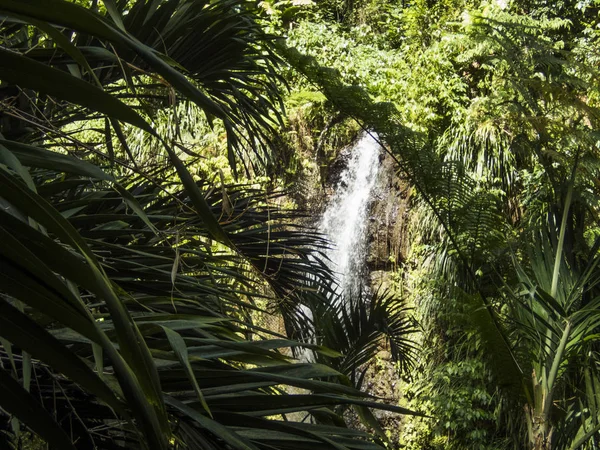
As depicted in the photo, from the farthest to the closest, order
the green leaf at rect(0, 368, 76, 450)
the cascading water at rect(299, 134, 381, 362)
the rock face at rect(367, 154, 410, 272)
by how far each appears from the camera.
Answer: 1. the cascading water at rect(299, 134, 381, 362)
2. the rock face at rect(367, 154, 410, 272)
3. the green leaf at rect(0, 368, 76, 450)

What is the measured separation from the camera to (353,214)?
9844 mm

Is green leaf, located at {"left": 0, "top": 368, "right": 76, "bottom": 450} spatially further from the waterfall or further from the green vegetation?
the waterfall

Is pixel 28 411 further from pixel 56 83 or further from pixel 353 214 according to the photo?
pixel 353 214

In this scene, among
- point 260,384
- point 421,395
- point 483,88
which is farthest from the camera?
point 483,88

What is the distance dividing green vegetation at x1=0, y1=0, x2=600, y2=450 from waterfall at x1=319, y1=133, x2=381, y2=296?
346 millimetres

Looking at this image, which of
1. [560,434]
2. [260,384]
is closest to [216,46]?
[260,384]

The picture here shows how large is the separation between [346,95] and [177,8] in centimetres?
228

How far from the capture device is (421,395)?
26.5ft

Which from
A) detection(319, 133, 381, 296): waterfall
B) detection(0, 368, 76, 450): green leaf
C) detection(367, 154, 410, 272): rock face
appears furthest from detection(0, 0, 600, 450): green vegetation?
detection(319, 133, 381, 296): waterfall

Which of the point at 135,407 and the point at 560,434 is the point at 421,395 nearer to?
the point at 560,434

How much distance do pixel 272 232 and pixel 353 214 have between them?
646 centimetres

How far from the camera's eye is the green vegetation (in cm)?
74

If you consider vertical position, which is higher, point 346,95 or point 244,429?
point 346,95

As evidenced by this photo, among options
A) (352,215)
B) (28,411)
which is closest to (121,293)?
A: (28,411)
